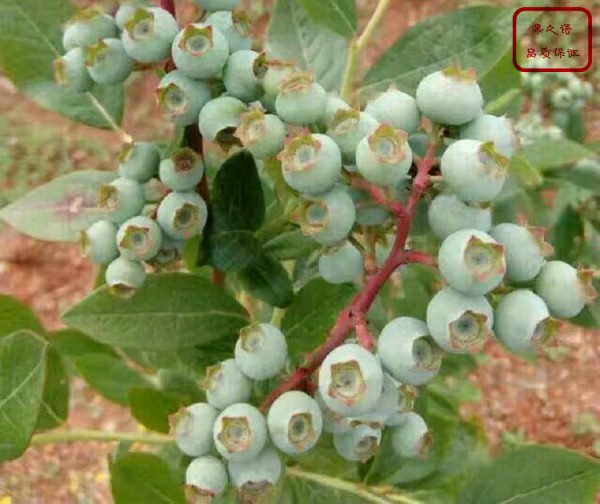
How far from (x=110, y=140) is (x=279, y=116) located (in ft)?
8.74

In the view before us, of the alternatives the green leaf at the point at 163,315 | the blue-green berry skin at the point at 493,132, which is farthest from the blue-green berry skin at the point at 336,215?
the green leaf at the point at 163,315

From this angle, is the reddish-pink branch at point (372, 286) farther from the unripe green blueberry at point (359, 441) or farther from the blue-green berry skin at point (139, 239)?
the blue-green berry skin at point (139, 239)

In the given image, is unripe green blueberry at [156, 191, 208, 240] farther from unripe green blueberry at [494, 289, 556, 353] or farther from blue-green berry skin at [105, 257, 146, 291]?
unripe green blueberry at [494, 289, 556, 353]

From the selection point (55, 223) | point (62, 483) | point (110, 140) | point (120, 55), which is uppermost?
point (120, 55)

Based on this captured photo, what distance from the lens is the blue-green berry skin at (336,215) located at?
2.63ft

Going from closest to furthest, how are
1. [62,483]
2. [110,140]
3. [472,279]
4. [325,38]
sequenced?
[472,279], [325,38], [62,483], [110,140]

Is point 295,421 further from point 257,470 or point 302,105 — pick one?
point 302,105

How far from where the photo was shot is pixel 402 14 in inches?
145

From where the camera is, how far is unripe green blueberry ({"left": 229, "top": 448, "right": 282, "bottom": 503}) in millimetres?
876

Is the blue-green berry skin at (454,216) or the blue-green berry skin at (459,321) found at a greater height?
the blue-green berry skin at (454,216)

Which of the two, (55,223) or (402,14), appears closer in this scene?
(55,223)

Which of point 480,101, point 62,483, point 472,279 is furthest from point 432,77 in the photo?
point 62,483

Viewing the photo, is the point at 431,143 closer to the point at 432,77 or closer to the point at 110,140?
the point at 432,77

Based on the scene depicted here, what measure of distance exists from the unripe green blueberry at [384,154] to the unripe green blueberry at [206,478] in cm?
31
